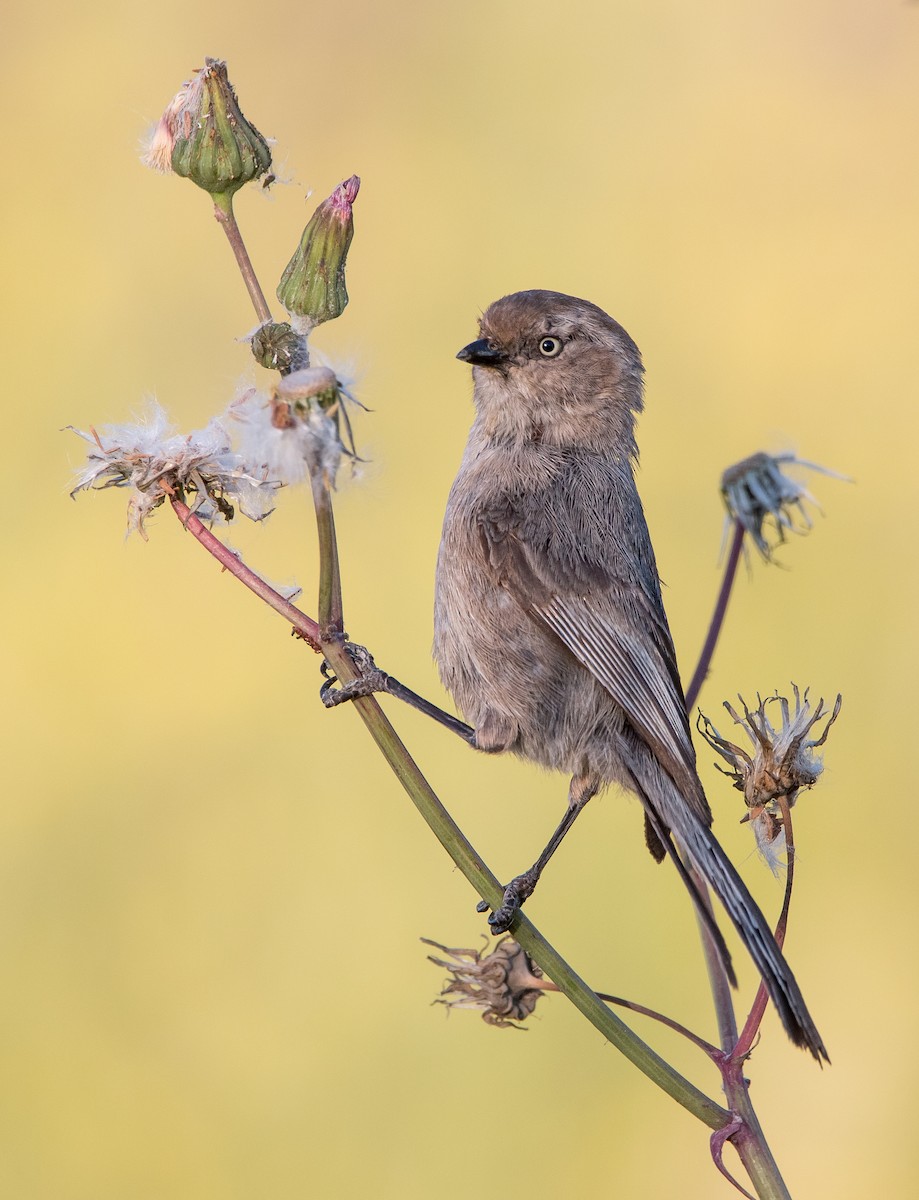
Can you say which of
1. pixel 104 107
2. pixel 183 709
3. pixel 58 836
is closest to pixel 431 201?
pixel 104 107

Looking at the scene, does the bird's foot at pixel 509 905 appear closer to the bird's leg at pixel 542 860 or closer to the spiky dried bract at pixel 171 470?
the bird's leg at pixel 542 860

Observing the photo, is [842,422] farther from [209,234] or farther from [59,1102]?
[59,1102]

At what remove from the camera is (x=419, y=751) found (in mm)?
4488

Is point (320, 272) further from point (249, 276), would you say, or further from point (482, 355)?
point (482, 355)

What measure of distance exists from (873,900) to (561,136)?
3.60m

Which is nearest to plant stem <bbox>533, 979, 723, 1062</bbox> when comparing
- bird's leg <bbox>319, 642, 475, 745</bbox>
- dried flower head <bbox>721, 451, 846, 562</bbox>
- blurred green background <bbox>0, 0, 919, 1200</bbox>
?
bird's leg <bbox>319, 642, 475, 745</bbox>

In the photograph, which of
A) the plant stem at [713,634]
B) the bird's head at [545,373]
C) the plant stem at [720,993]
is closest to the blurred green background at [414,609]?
the bird's head at [545,373]

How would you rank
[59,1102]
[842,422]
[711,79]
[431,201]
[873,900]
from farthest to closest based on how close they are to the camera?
1. [711,79]
2. [431,201]
3. [842,422]
4. [873,900]
5. [59,1102]

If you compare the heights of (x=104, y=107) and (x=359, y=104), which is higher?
(x=359, y=104)

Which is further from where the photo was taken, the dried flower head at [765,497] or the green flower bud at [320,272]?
the dried flower head at [765,497]

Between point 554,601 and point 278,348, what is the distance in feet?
3.34

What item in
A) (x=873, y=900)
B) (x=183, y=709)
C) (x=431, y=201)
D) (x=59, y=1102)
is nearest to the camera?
(x=59, y=1102)

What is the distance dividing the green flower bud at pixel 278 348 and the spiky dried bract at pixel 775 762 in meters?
0.90

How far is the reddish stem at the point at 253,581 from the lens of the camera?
2.03m
